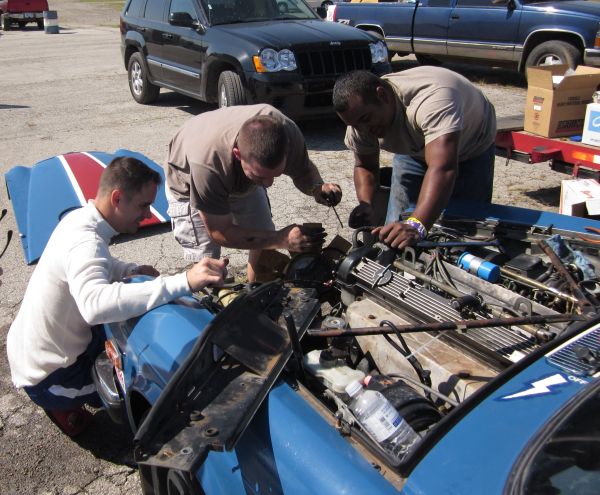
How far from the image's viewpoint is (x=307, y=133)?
318 inches

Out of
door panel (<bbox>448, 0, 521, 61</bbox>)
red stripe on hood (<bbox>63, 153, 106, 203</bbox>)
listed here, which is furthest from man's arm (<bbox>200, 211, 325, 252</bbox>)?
door panel (<bbox>448, 0, 521, 61</bbox>)

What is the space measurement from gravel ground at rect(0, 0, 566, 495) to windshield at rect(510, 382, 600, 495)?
189 centimetres

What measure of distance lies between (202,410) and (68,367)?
1.22m

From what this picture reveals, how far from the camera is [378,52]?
25.2 ft

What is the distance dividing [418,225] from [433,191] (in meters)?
0.28

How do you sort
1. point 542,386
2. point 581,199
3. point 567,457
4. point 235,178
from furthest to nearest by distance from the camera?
point 581,199, point 235,178, point 542,386, point 567,457

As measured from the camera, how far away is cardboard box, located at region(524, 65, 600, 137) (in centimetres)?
560

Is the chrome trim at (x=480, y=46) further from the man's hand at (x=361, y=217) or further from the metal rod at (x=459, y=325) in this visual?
the metal rod at (x=459, y=325)

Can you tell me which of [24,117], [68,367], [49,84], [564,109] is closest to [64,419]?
[68,367]

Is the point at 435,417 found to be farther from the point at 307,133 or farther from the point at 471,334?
the point at 307,133

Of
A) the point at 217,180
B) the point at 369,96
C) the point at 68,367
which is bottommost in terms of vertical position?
the point at 68,367

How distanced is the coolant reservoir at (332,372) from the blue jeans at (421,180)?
168 cm

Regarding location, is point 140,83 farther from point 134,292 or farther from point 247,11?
point 134,292

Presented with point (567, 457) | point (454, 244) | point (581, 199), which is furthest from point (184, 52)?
point (567, 457)
